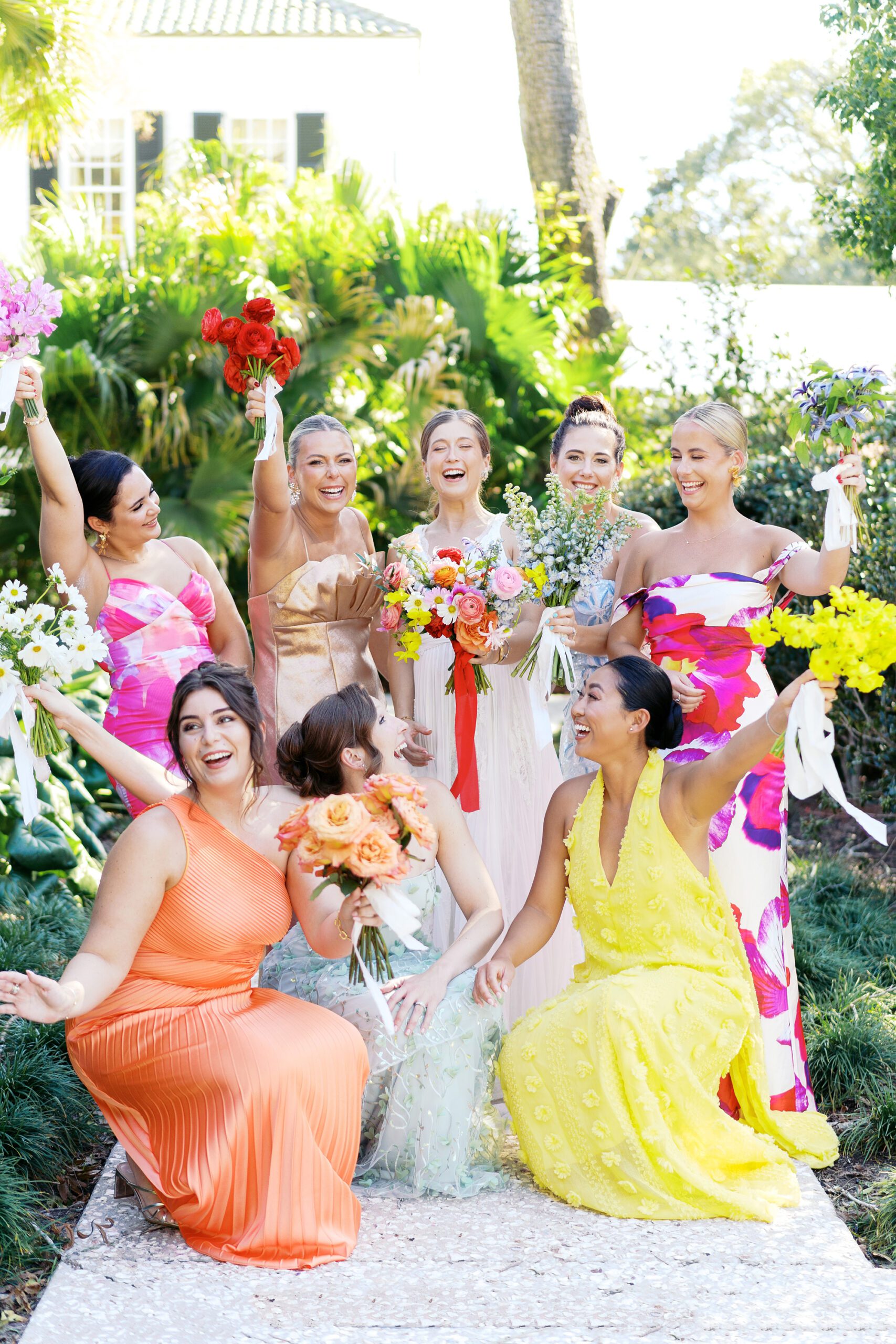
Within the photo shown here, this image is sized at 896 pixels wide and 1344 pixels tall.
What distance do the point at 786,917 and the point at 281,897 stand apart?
1.82 meters

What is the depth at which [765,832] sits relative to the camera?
184 inches

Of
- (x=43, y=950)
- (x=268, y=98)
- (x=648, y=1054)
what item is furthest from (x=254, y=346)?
(x=268, y=98)

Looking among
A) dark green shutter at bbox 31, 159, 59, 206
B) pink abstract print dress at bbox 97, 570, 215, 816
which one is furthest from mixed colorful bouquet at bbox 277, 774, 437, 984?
dark green shutter at bbox 31, 159, 59, 206

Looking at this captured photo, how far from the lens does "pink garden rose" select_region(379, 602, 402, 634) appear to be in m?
4.65

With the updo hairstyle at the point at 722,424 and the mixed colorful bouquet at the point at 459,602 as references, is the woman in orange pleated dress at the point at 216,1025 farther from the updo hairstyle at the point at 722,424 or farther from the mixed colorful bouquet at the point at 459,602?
the updo hairstyle at the point at 722,424

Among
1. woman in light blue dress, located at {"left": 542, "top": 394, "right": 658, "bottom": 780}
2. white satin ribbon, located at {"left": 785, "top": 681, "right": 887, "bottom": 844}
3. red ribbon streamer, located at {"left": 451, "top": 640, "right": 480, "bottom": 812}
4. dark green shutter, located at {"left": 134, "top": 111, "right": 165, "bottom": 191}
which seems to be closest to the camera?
white satin ribbon, located at {"left": 785, "top": 681, "right": 887, "bottom": 844}

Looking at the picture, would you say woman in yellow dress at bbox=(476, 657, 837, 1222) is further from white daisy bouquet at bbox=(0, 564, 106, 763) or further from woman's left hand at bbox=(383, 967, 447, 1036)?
white daisy bouquet at bbox=(0, 564, 106, 763)

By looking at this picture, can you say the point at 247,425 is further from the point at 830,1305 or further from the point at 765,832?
the point at 830,1305

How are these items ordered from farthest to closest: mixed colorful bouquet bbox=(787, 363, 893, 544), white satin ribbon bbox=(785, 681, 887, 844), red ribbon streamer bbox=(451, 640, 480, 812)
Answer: red ribbon streamer bbox=(451, 640, 480, 812)
mixed colorful bouquet bbox=(787, 363, 893, 544)
white satin ribbon bbox=(785, 681, 887, 844)

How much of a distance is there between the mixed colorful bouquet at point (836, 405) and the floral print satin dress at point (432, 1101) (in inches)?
80.0

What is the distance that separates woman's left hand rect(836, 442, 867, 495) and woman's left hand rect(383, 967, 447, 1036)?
2011 millimetres

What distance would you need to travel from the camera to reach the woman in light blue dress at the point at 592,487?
5164mm

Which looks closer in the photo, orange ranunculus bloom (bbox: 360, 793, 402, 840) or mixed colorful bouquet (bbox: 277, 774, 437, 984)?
mixed colorful bouquet (bbox: 277, 774, 437, 984)

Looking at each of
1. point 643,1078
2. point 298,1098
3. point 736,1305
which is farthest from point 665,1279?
point 298,1098
